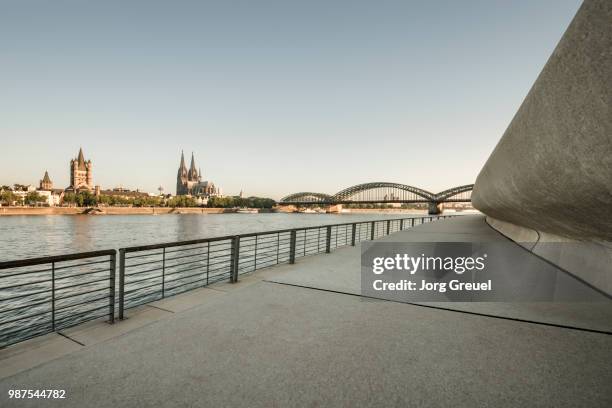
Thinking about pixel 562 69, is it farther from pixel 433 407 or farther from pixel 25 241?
pixel 25 241

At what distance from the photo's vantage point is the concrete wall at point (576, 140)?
2.48m

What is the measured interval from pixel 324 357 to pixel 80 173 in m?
227

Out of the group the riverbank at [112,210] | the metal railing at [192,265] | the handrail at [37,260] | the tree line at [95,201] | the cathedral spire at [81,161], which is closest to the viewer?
the handrail at [37,260]

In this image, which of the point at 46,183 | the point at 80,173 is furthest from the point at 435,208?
the point at 46,183

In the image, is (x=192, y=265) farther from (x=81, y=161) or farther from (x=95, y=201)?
(x=81, y=161)

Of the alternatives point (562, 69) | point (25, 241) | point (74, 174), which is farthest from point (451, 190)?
point (74, 174)

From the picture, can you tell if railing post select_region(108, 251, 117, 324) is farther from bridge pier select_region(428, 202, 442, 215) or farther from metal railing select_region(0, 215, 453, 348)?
bridge pier select_region(428, 202, 442, 215)

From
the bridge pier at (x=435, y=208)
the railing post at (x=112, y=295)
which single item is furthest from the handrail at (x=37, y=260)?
the bridge pier at (x=435, y=208)

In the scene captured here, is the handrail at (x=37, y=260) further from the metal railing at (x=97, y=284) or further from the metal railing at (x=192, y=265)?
the metal railing at (x=192, y=265)

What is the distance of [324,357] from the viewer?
3.49 meters

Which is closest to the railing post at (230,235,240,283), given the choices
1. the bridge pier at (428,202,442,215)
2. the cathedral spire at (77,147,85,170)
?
the bridge pier at (428,202,442,215)

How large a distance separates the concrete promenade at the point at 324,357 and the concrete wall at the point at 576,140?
4.88ft

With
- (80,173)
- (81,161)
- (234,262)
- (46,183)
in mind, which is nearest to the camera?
(234,262)

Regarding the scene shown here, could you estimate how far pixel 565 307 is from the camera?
525cm
